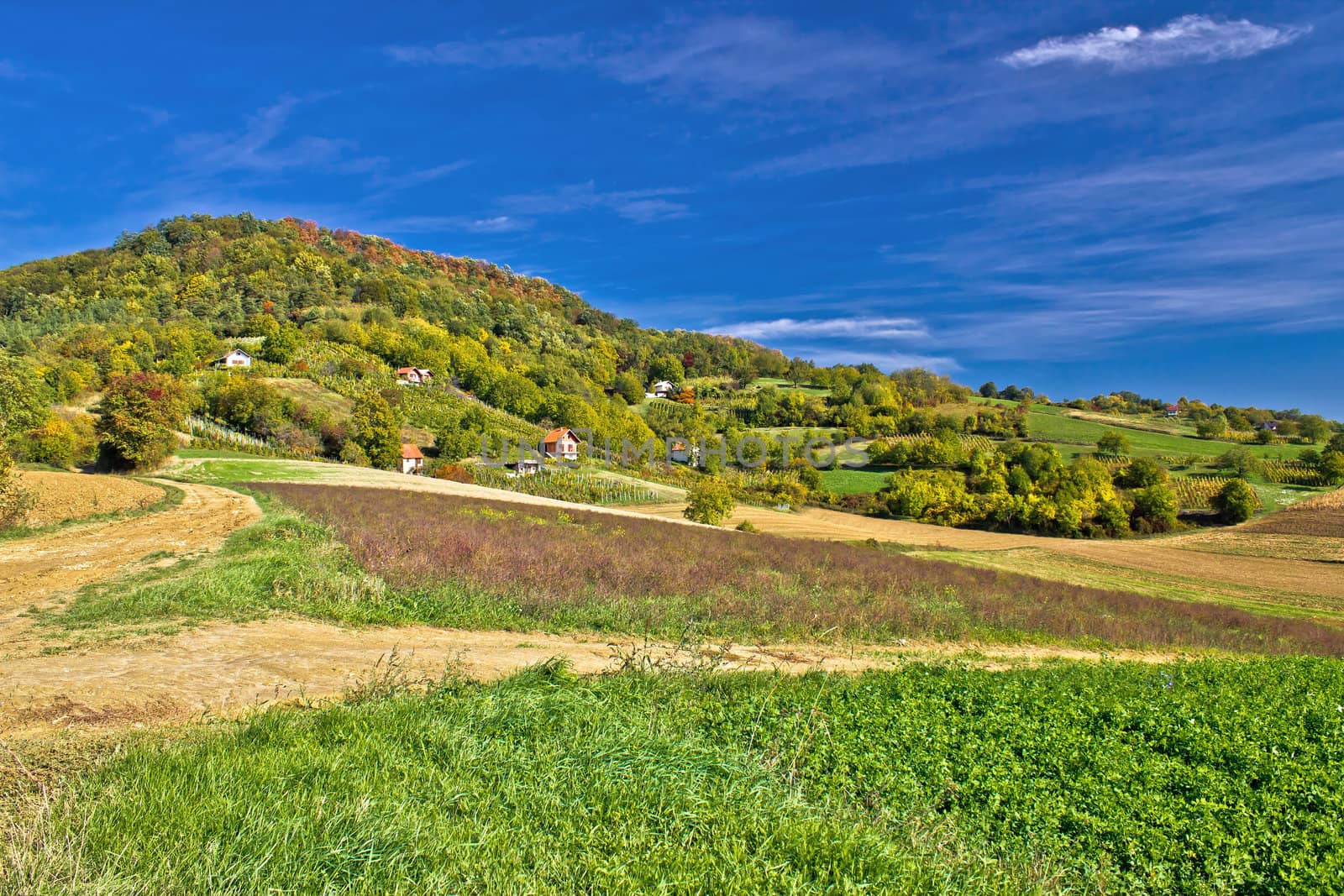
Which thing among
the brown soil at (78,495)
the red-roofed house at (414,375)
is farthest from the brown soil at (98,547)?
the red-roofed house at (414,375)

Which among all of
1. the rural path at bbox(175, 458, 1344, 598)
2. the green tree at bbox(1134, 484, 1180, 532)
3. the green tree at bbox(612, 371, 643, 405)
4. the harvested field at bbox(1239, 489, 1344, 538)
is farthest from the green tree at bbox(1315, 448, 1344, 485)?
the green tree at bbox(612, 371, 643, 405)

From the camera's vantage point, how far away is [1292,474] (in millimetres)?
73938

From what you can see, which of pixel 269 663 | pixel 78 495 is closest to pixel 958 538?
pixel 269 663

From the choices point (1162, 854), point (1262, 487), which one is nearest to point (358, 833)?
point (1162, 854)

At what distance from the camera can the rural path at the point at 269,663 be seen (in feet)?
22.4

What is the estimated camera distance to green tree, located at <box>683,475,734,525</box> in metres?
51.4

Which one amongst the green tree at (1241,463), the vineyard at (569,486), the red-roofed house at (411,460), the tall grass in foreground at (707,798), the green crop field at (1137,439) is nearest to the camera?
the tall grass in foreground at (707,798)

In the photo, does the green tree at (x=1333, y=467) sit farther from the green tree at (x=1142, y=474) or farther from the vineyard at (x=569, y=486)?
the vineyard at (x=569, y=486)

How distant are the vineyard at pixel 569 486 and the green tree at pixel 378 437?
313 inches

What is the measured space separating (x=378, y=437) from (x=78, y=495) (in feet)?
139

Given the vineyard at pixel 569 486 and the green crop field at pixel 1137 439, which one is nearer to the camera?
the vineyard at pixel 569 486

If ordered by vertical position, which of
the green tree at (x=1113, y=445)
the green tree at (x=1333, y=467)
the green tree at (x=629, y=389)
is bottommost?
the green tree at (x=1333, y=467)

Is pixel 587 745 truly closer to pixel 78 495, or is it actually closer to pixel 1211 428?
pixel 78 495

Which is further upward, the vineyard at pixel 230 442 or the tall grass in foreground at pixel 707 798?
the vineyard at pixel 230 442
